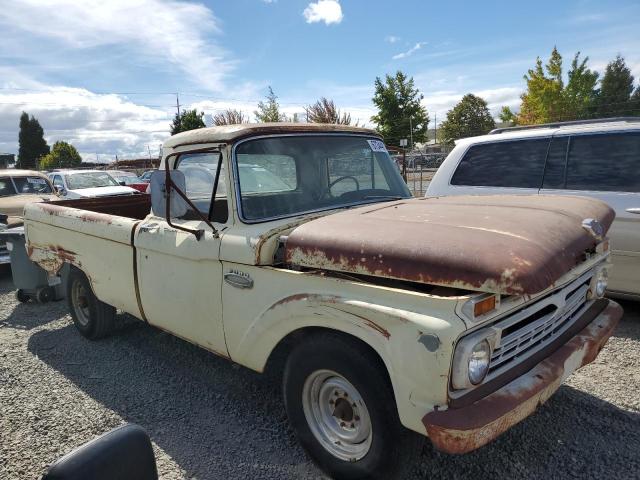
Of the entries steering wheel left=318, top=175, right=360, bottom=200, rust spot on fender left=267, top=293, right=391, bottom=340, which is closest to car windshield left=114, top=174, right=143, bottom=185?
steering wheel left=318, top=175, right=360, bottom=200

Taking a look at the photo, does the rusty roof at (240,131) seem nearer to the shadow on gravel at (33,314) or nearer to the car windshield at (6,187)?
the shadow on gravel at (33,314)

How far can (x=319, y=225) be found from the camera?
2.54 m

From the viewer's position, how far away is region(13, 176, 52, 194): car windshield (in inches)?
393

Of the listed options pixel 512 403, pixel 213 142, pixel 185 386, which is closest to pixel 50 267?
pixel 185 386

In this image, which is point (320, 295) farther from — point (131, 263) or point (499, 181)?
point (499, 181)

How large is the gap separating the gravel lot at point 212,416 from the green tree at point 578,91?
87.4ft

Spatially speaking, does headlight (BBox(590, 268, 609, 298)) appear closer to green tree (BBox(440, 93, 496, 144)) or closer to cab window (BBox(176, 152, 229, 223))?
cab window (BBox(176, 152, 229, 223))

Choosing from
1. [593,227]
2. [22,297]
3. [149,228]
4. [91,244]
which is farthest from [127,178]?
[593,227]

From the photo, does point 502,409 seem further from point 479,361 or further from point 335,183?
point 335,183

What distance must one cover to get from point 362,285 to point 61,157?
6655 centimetres

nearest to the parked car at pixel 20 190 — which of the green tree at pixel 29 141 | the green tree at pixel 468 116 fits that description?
the green tree at pixel 468 116

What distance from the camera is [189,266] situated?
3123 millimetres

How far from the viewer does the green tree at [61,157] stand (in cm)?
5681

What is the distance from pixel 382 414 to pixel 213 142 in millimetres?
1997
